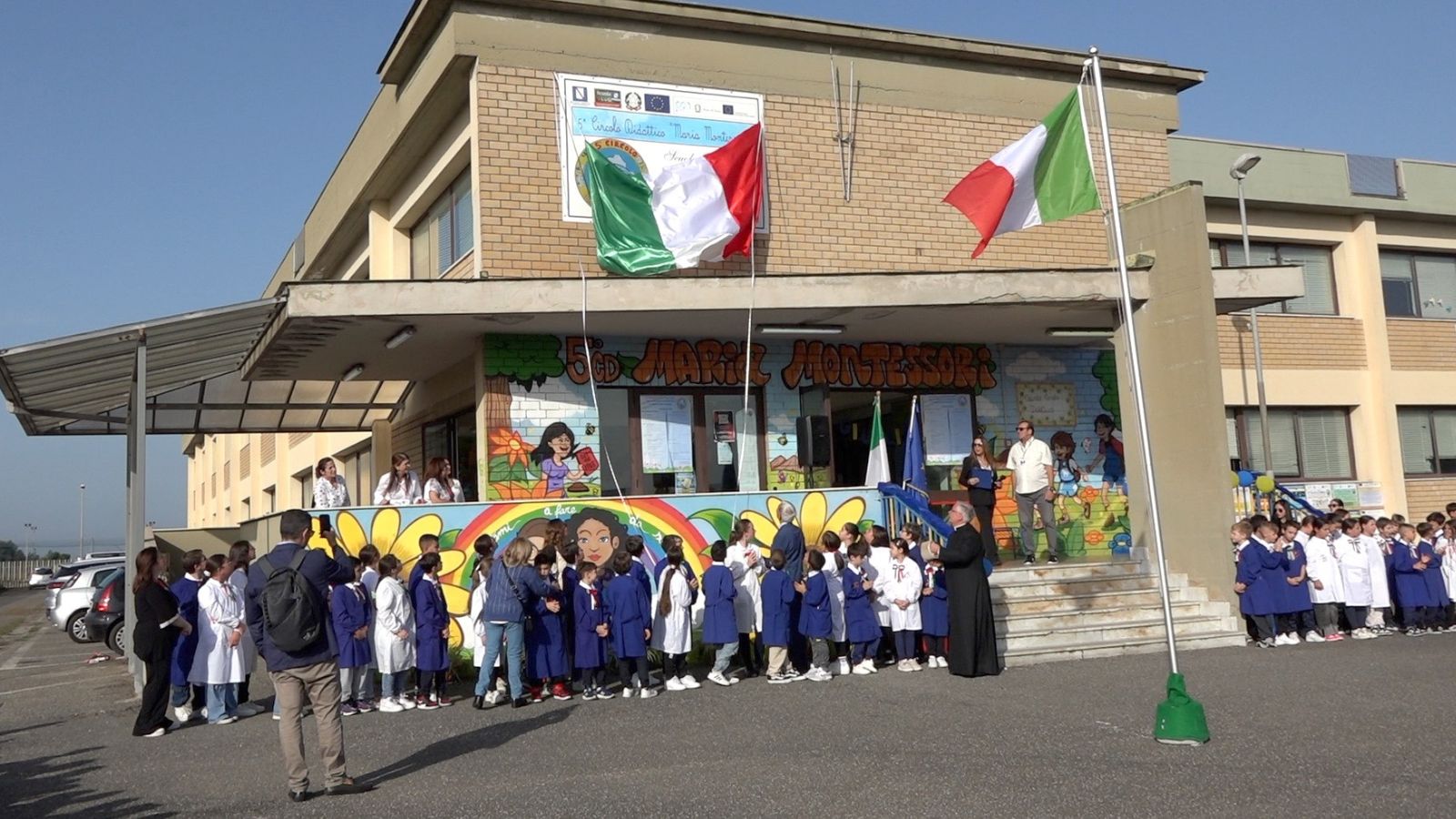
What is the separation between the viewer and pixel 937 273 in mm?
15039

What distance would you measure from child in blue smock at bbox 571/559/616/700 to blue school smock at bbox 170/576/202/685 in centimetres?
373

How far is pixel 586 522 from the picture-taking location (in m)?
13.6

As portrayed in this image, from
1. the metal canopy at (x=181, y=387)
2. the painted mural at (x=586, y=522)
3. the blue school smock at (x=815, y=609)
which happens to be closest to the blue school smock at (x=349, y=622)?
the painted mural at (x=586, y=522)

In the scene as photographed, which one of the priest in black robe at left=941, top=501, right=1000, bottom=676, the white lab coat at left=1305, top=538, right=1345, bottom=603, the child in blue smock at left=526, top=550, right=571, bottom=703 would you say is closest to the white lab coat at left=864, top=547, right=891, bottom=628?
the priest in black robe at left=941, top=501, right=1000, bottom=676

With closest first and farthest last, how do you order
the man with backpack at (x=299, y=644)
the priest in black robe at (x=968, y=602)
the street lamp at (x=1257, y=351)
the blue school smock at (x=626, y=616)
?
the man with backpack at (x=299, y=644) → the blue school smock at (x=626, y=616) → the priest in black robe at (x=968, y=602) → the street lamp at (x=1257, y=351)

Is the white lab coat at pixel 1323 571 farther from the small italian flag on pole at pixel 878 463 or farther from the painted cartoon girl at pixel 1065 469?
the small italian flag on pole at pixel 878 463

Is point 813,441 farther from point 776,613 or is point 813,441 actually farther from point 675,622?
point 675,622

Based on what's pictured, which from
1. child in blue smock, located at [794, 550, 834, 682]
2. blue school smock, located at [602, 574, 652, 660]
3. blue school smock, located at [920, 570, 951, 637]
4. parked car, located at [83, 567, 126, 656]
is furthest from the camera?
parked car, located at [83, 567, 126, 656]

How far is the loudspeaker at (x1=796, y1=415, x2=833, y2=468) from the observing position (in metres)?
15.8

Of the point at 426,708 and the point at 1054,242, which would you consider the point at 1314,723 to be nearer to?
the point at 426,708

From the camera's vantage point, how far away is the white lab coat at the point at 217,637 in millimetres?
11688

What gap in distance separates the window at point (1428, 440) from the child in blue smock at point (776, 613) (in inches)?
657

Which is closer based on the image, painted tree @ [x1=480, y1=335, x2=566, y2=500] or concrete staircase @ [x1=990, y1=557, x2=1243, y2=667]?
concrete staircase @ [x1=990, y1=557, x2=1243, y2=667]

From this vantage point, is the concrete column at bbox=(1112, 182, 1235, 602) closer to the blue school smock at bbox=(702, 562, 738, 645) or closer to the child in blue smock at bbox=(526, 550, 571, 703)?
the blue school smock at bbox=(702, 562, 738, 645)
